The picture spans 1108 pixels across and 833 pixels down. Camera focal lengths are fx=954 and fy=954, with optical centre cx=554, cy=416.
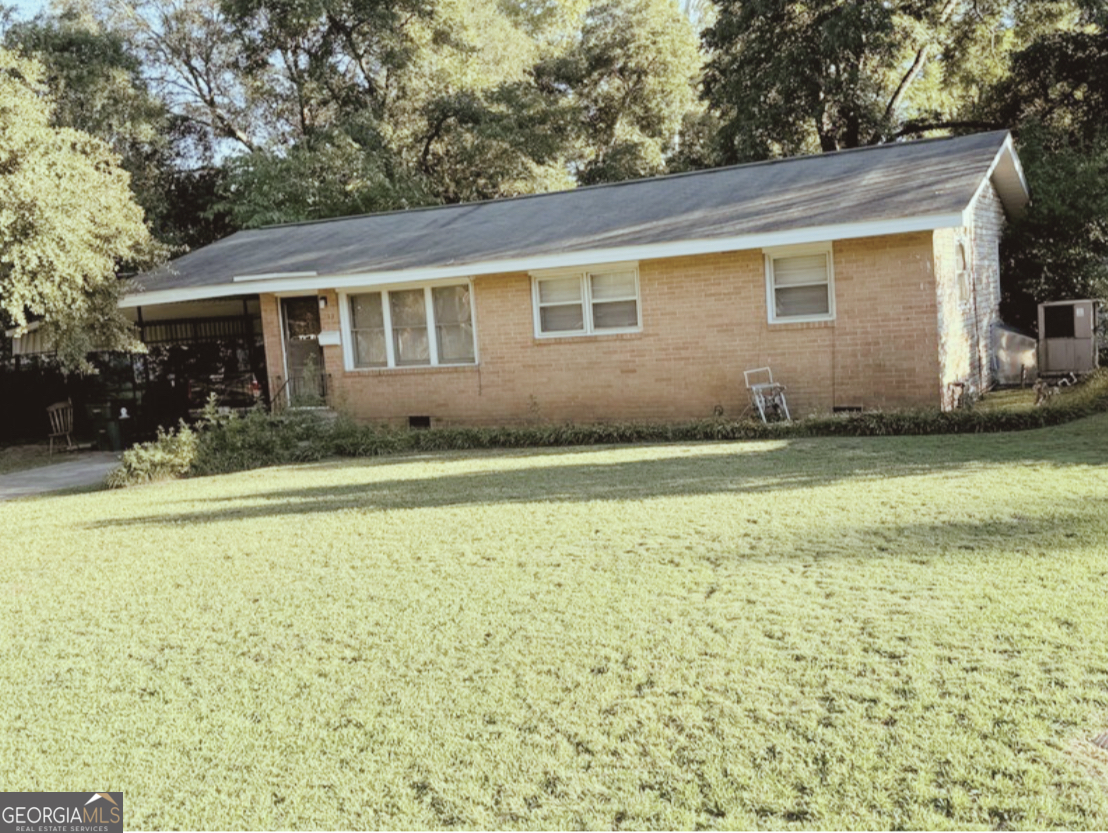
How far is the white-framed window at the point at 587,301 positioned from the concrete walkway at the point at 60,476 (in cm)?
717

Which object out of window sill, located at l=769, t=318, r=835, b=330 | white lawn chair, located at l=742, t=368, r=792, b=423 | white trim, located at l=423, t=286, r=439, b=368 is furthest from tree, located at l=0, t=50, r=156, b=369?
window sill, located at l=769, t=318, r=835, b=330

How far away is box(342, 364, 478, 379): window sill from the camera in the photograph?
1619cm

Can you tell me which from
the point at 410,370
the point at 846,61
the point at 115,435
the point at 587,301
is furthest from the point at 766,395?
the point at 846,61

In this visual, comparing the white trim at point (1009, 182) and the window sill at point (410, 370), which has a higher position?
the white trim at point (1009, 182)

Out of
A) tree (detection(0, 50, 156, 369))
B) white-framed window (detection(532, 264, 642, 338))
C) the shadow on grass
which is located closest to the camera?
the shadow on grass

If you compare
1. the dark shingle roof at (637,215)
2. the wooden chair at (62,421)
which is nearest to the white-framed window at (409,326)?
the dark shingle roof at (637,215)

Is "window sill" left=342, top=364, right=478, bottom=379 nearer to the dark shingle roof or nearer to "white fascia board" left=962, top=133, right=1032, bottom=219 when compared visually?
the dark shingle roof

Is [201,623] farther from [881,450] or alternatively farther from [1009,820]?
[881,450]

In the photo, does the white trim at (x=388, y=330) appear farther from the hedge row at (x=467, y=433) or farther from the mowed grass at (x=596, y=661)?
the mowed grass at (x=596, y=661)

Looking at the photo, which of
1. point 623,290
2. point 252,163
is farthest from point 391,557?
point 252,163

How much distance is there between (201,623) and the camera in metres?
6.05

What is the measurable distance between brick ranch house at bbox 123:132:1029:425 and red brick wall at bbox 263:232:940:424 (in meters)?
0.03

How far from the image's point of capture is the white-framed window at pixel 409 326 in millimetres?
16309

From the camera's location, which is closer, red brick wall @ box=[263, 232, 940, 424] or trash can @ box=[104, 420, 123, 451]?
red brick wall @ box=[263, 232, 940, 424]
